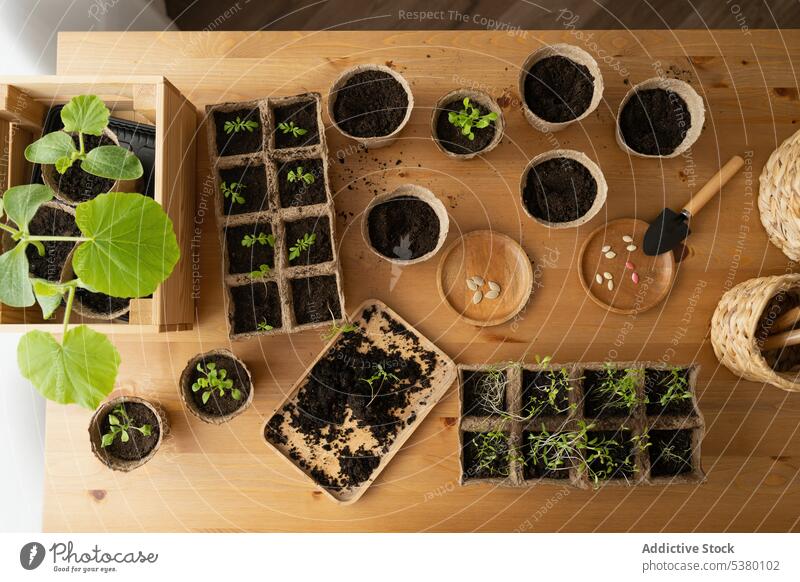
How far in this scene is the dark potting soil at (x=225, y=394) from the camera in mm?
1933

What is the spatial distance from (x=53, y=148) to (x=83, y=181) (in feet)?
0.60

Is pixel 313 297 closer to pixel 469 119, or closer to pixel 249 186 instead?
pixel 249 186

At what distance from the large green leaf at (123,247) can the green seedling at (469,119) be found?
986 mm

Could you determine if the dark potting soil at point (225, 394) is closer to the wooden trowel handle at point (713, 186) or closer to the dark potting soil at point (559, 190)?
the dark potting soil at point (559, 190)

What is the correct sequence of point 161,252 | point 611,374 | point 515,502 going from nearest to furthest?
1. point 161,252
2. point 611,374
3. point 515,502

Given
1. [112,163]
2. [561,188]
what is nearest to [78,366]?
[112,163]

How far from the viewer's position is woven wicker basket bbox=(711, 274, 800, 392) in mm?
1709

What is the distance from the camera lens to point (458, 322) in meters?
2.04

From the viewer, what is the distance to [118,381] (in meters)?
2.02

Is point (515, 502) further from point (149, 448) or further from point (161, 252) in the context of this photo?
point (161, 252)

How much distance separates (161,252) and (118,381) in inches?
30.4

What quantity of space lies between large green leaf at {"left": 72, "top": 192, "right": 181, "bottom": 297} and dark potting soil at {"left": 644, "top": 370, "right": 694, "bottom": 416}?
1.50 metres
